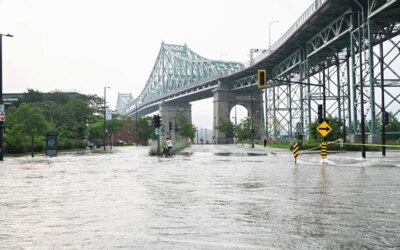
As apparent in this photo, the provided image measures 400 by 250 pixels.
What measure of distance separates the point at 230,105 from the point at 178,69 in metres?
35.1

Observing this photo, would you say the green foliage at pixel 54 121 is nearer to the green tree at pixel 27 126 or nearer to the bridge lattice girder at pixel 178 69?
the green tree at pixel 27 126

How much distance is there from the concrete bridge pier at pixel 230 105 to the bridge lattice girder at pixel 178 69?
11.3 metres

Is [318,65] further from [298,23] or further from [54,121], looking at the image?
[54,121]

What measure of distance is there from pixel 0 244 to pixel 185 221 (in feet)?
10.2

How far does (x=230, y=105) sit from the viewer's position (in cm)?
11275

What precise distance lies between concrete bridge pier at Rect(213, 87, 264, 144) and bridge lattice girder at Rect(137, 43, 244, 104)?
446 inches

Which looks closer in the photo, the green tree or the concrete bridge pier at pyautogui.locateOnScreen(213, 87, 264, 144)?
the green tree

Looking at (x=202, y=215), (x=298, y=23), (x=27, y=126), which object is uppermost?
(x=298, y=23)

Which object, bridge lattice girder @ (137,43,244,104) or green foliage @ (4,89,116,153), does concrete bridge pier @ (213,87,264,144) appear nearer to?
bridge lattice girder @ (137,43,244,104)

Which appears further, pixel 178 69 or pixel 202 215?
pixel 178 69

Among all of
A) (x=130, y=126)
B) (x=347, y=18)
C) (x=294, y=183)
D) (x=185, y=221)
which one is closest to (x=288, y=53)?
(x=347, y=18)

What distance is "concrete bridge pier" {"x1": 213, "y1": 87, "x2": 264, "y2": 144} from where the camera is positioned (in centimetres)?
10888

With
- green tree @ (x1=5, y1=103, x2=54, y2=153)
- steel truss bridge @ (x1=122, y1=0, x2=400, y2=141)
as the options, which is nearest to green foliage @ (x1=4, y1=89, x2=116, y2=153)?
green tree @ (x1=5, y1=103, x2=54, y2=153)

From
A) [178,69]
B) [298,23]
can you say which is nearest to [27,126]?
[298,23]
